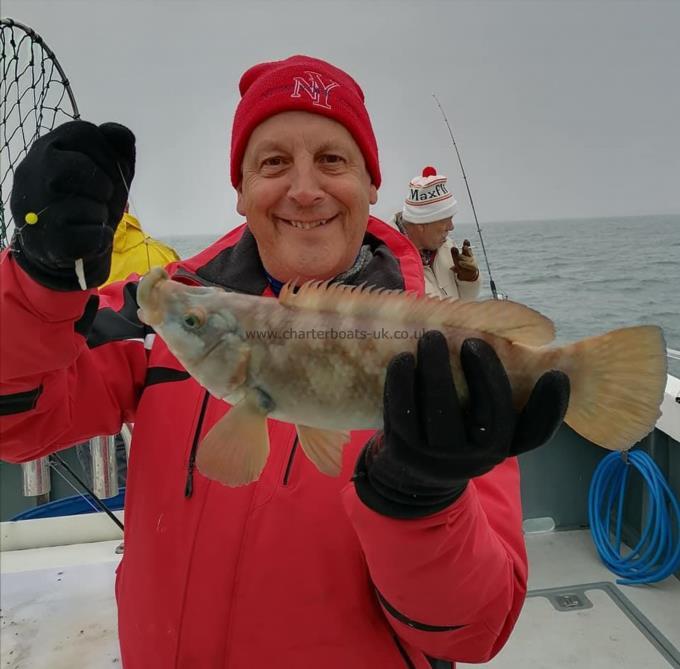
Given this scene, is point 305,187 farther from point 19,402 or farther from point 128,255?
point 128,255

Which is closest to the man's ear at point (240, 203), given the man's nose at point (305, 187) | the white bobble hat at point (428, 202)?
the man's nose at point (305, 187)

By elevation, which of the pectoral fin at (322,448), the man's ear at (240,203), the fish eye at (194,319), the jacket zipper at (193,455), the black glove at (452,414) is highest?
the man's ear at (240,203)

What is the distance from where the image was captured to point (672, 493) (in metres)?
3.18

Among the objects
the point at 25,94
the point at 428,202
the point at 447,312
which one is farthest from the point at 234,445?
the point at 428,202

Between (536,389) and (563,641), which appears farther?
(563,641)

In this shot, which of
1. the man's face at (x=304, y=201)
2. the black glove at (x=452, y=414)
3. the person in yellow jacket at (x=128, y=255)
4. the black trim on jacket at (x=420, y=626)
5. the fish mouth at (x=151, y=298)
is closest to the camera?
the black glove at (x=452, y=414)

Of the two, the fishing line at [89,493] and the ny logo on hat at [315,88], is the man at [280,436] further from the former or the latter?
the fishing line at [89,493]

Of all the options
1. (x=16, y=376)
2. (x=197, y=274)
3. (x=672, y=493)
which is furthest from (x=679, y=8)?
(x=16, y=376)

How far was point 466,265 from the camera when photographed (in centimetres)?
534

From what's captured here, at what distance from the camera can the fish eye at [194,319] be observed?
3.48 ft

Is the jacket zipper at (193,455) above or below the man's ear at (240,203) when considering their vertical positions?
below

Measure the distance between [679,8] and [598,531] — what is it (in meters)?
8.28

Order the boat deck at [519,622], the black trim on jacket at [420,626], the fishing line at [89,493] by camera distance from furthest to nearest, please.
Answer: the fishing line at [89,493] < the boat deck at [519,622] < the black trim on jacket at [420,626]

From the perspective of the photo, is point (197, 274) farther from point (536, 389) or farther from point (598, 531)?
point (598, 531)
